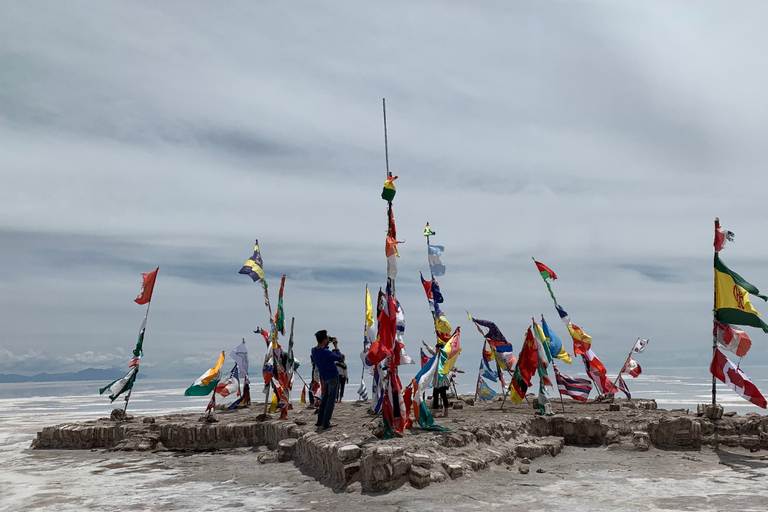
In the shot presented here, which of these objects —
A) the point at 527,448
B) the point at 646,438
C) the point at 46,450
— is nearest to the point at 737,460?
the point at 646,438

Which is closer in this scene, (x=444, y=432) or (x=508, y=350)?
(x=444, y=432)

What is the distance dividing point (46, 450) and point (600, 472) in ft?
52.5

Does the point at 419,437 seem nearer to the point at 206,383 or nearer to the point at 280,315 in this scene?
the point at 280,315

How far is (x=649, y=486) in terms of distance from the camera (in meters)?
9.75

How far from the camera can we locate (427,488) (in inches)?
367

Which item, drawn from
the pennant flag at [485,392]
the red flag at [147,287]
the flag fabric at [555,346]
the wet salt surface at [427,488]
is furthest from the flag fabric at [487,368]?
the red flag at [147,287]

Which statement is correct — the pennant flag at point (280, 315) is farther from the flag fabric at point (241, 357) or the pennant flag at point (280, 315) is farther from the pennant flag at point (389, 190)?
the pennant flag at point (389, 190)

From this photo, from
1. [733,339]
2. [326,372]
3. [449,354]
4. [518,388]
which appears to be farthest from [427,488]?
[733,339]

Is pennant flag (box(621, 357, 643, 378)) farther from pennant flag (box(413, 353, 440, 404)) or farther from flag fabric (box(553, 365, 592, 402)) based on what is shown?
pennant flag (box(413, 353, 440, 404))

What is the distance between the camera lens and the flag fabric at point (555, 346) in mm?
18520

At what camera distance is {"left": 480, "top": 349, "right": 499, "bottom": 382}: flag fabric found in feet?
70.6

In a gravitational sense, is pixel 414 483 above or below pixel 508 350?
below

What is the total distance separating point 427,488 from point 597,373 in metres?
12.8

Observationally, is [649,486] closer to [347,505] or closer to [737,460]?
[737,460]
